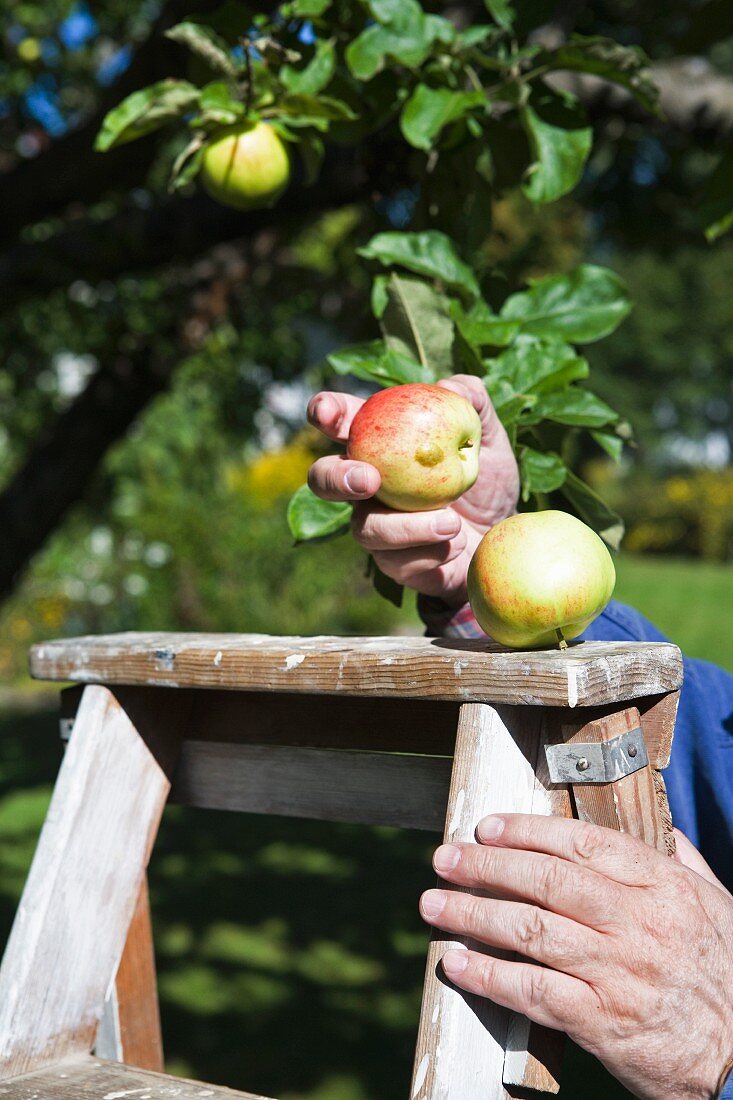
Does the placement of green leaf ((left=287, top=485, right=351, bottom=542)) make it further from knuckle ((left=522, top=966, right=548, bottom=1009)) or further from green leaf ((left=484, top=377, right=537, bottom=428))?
knuckle ((left=522, top=966, right=548, bottom=1009))

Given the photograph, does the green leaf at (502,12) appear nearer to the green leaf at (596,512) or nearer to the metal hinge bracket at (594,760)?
the green leaf at (596,512)

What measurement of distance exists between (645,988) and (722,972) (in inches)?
3.9

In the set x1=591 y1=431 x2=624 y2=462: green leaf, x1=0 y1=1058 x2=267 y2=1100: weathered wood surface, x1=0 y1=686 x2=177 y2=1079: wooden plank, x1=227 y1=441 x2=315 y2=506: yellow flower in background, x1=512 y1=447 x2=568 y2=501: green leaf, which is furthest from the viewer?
x1=227 y1=441 x2=315 y2=506: yellow flower in background

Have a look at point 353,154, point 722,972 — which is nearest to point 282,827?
point 353,154

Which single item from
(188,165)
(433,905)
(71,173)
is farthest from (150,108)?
(71,173)

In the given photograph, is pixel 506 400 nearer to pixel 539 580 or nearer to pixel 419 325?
pixel 419 325

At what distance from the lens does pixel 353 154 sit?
8.68 feet

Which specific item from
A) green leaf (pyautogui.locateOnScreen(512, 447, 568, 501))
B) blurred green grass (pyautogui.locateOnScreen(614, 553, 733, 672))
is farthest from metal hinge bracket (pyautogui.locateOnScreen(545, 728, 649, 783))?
blurred green grass (pyautogui.locateOnScreen(614, 553, 733, 672))

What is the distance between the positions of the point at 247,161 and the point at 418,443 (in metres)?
0.63

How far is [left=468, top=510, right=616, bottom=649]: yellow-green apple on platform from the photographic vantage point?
1040mm

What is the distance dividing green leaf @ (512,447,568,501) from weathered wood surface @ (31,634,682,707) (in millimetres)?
317

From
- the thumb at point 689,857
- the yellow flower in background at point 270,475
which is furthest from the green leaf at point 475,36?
the yellow flower in background at point 270,475

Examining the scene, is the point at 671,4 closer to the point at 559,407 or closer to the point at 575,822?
the point at 559,407

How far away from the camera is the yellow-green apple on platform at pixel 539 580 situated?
3.41 feet
